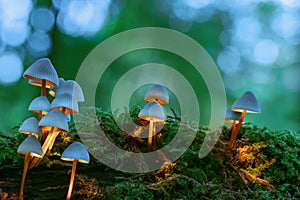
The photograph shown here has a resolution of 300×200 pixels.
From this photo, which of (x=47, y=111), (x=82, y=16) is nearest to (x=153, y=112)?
(x=47, y=111)

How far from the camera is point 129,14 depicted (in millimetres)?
5910

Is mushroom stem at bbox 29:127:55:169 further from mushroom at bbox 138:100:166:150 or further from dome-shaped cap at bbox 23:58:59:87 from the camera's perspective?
mushroom at bbox 138:100:166:150

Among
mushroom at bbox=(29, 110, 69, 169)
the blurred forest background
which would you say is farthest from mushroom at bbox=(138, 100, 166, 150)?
the blurred forest background

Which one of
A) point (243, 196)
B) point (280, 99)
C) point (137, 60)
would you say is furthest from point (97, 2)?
point (243, 196)

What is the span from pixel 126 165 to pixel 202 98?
13.7 feet

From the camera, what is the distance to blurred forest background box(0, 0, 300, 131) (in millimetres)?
5832

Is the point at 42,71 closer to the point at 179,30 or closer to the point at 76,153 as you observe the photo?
the point at 76,153

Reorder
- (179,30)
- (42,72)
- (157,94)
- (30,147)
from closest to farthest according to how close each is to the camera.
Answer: (30,147) → (42,72) → (157,94) → (179,30)

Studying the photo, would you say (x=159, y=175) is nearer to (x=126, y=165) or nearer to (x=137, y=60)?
(x=126, y=165)

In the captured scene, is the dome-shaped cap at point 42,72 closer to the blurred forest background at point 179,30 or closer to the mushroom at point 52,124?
the mushroom at point 52,124

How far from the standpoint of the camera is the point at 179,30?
6.27 meters

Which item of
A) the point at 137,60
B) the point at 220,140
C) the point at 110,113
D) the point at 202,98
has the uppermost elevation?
the point at 137,60

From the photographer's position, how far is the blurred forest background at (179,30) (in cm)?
583

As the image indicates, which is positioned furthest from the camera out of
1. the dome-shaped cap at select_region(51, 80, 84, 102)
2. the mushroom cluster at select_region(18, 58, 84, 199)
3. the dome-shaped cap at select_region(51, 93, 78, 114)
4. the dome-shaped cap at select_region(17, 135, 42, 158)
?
the dome-shaped cap at select_region(51, 80, 84, 102)
